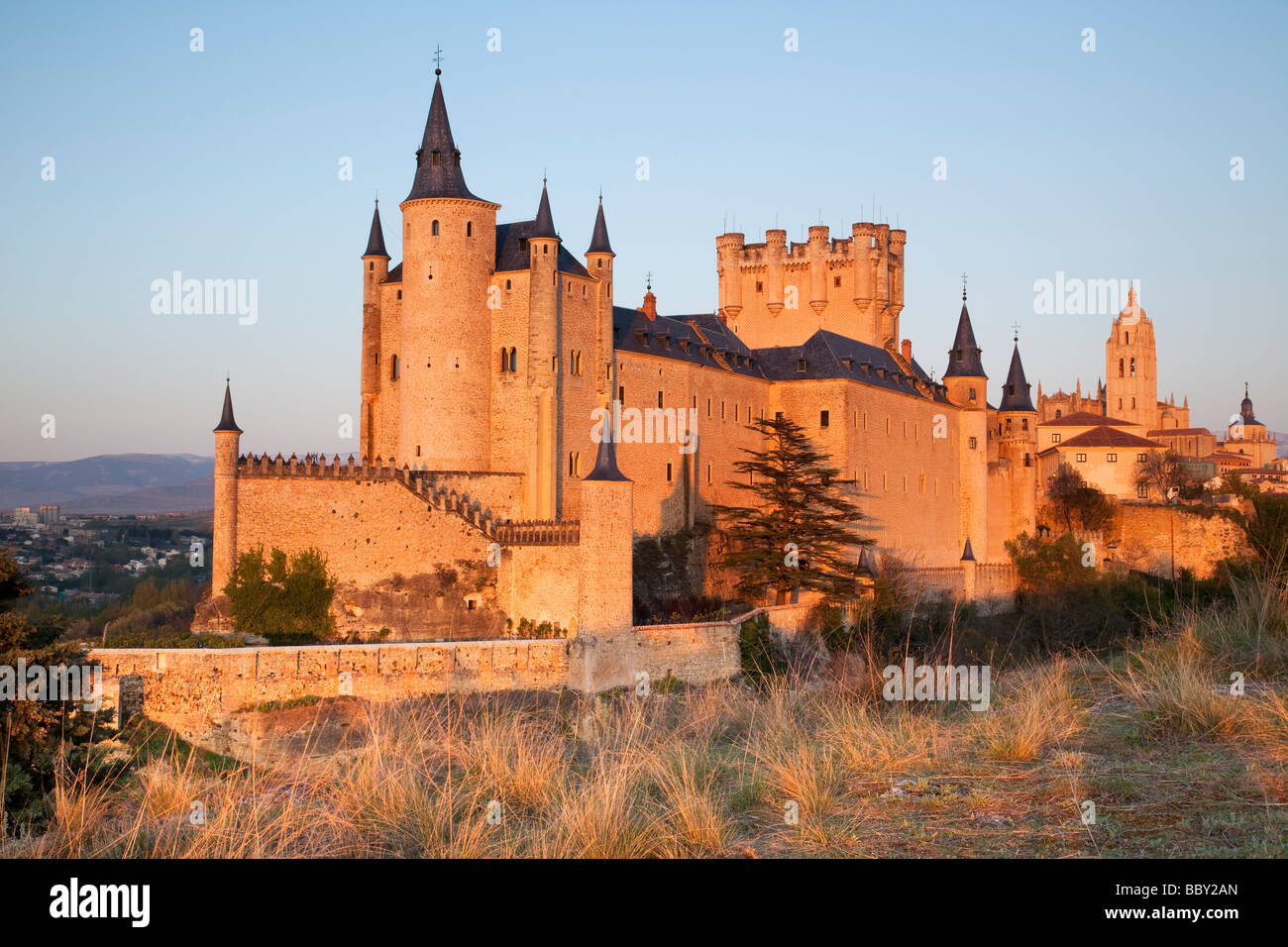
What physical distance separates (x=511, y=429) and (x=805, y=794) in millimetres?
28038

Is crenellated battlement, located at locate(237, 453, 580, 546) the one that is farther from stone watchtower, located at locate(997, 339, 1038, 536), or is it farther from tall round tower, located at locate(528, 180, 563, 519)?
stone watchtower, located at locate(997, 339, 1038, 536)

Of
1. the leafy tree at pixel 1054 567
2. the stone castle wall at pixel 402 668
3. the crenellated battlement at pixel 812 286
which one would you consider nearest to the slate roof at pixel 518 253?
the stone castle wall at pixel 402 668

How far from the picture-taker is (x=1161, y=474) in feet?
208

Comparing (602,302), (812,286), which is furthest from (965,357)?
(602,302)

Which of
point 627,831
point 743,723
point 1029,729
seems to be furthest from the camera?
point 743,723

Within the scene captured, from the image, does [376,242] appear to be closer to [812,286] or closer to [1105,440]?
[812,286]

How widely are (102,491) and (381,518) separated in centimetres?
9360

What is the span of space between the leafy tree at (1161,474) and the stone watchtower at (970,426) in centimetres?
1212

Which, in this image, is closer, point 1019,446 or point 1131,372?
point 1019,446

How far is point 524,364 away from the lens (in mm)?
33406

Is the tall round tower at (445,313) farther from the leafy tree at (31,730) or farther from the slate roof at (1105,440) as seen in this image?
the slate roof at (1105,440)
